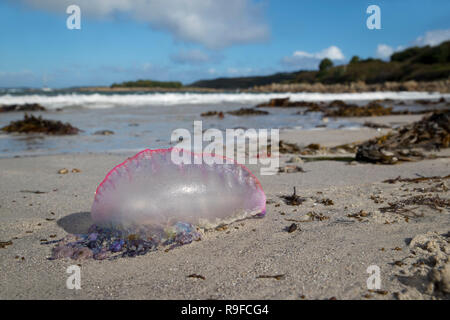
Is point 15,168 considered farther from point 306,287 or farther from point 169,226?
point 306,287

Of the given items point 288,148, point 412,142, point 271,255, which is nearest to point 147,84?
point 288,148

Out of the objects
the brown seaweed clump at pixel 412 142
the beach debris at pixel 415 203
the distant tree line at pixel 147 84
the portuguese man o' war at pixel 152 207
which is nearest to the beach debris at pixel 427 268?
the beach debris at pixel 415 203

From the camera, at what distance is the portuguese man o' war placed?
2.02 meters

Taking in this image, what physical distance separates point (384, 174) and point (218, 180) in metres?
2.19

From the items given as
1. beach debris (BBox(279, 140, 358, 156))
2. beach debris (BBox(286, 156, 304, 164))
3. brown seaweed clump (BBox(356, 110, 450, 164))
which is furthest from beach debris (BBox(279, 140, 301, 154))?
brown seaweed clump (BBox(356, 110, 450, 164))

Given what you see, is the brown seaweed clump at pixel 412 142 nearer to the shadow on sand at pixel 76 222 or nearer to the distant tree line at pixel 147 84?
the shadow on sand at pixel 76 222

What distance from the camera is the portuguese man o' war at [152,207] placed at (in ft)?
6.62

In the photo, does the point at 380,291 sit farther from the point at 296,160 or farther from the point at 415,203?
the point at 296,160

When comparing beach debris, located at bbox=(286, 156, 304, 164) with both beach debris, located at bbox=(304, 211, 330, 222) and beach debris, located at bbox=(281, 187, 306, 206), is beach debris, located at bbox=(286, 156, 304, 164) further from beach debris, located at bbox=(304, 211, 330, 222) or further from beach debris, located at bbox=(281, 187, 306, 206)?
beach debris, located at bbox=(304, 211, 330, 222)

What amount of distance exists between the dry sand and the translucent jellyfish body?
0.17 meters

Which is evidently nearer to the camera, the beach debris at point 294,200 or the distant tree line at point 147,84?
the beach debris at point 294,200

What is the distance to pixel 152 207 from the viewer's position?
2053mm

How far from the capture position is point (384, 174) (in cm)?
367
